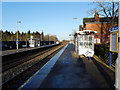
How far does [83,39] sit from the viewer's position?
1661 cm

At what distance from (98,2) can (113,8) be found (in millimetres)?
2925

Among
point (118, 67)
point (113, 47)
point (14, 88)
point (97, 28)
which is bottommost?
point (14, 88)

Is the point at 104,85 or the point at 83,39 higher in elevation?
the point at 83,39

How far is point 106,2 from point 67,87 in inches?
749

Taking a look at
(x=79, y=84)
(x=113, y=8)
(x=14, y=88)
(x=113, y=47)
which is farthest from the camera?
(x=113, y=8)

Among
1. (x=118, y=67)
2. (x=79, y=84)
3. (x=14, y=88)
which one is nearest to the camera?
(x=118, y=67)

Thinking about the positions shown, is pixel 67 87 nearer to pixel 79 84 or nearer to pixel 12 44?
pixel 79 84

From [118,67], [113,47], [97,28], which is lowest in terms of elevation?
[118,67]

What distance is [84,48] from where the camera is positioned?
642 inches

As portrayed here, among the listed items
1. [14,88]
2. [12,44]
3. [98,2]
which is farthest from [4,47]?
[14,88]

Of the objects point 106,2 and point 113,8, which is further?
→ point 106,2

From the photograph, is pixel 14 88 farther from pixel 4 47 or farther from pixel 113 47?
pixel 4 47

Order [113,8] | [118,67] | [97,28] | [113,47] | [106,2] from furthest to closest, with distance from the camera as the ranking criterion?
[97,28], [106,2], [113,8], [113,47], [118,67]

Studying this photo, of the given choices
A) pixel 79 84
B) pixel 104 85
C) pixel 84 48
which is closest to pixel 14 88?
pixel 79 84
